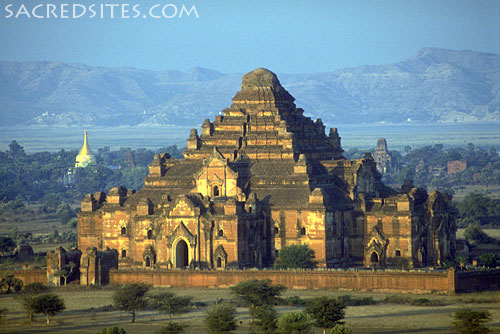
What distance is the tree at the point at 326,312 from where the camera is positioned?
242 feet

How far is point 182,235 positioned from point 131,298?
512 inches

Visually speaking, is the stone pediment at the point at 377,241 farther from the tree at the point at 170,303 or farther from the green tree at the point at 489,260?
the tree at the point at 170,303

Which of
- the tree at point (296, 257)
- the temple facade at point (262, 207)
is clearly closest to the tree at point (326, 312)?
the tree at point (296, 257)

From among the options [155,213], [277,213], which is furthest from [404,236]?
[155,213]

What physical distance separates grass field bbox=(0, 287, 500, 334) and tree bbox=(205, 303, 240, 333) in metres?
1.54

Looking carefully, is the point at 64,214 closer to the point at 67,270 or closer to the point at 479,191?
the point at 67,270

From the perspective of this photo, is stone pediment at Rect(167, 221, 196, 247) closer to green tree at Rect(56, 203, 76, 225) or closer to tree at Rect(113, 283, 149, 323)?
tree at Rect(113, 283, 149, 323)

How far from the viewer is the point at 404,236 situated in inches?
3716

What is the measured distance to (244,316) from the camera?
79.6 metres

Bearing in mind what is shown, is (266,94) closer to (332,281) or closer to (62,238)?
(332,281)

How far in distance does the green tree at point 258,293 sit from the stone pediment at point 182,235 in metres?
11.8

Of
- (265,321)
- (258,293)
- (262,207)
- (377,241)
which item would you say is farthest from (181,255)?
(265,321)

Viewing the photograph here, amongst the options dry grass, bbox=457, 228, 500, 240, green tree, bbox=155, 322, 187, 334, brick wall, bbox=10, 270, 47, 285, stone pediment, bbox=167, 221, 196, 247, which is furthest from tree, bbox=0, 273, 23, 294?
dry grass, bbox=457, 228, 500, 240

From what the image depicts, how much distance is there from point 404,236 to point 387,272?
7737 millimetres
